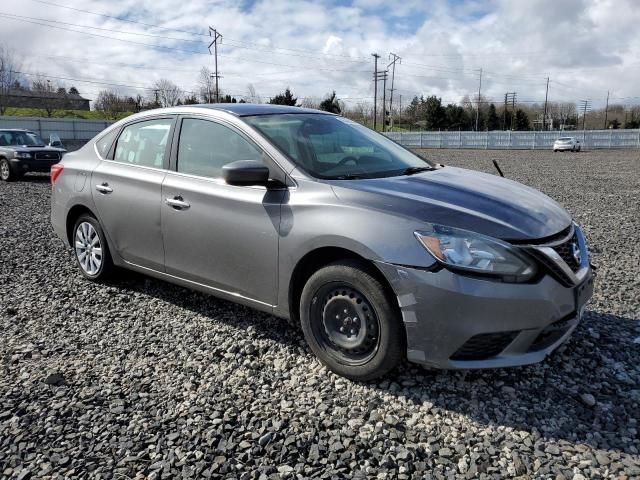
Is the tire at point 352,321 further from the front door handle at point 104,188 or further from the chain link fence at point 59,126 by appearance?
the chain link fence at point 59,126

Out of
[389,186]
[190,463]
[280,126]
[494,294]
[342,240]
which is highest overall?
[280,126]

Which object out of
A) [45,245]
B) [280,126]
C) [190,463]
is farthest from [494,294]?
[45,245]

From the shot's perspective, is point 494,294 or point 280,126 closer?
point 494,294

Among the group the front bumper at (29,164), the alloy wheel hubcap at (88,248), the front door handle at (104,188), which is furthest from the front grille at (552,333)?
the front bumper at (29,164)

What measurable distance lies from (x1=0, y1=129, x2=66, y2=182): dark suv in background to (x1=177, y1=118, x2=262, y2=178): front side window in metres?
13.9

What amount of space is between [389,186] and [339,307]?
2.71ft

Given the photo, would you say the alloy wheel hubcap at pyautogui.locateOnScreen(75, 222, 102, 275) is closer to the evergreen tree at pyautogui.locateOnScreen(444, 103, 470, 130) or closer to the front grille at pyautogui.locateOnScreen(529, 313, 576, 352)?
the front grille at pyautogui.locateOnScreen(529, 313, 576, 352)

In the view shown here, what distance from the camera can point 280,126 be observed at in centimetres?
401

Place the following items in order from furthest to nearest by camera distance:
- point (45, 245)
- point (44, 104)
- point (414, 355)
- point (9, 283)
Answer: point (44, 104) < point (45, 245) < point (9, 283) < point (414, 355)

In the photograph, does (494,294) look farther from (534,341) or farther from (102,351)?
(102,351)

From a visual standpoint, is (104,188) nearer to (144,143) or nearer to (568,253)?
(144,143)

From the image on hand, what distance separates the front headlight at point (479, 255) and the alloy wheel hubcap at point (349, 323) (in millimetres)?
554

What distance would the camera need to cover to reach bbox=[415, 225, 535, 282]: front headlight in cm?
285

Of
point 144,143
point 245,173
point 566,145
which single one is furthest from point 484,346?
point 566,145
